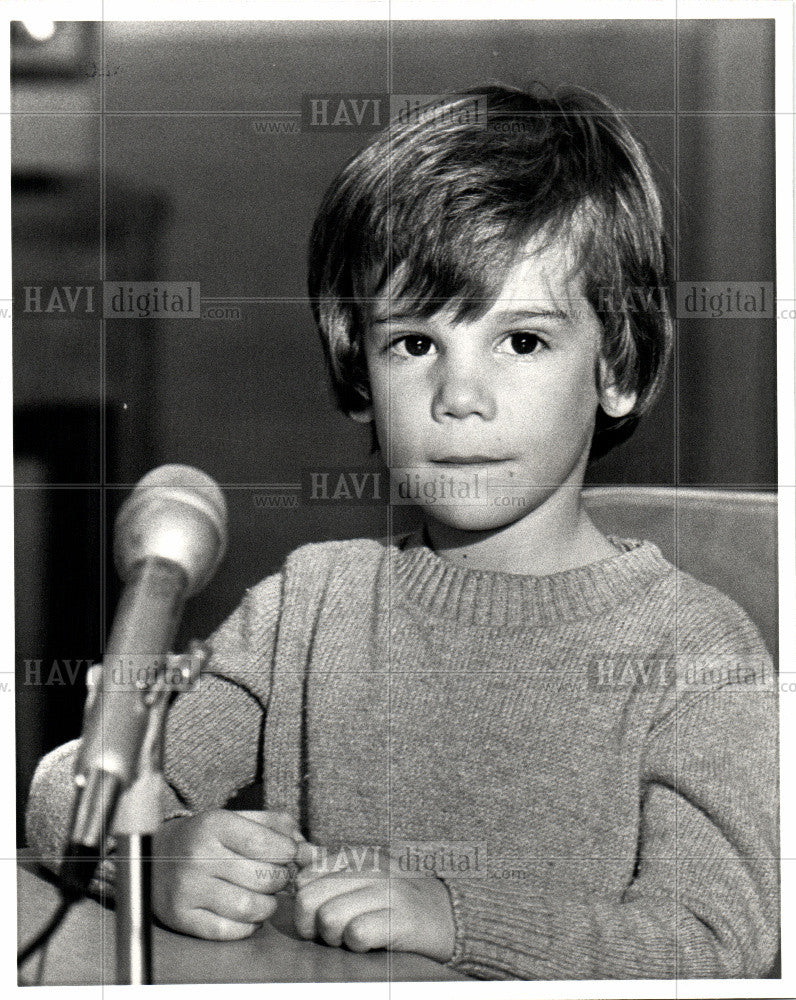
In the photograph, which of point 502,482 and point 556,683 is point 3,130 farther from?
point 556,683

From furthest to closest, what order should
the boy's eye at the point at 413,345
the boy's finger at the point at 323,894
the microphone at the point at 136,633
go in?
1. the boy's eye at the point at 413,345
2. the boy's finger at the point at 323,894
3. the microphone at the point at 136,633

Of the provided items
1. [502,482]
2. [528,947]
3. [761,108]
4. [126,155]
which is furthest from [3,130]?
[528,947]

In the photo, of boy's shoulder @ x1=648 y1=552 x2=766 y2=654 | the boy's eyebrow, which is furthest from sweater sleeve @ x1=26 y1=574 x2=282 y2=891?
boy's shoulder @ x1=648 y1=552 x2=766 y2=654

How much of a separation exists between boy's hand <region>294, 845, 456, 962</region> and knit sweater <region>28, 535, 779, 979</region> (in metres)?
0.05

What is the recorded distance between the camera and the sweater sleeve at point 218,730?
1.05m

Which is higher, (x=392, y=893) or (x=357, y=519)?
(x=357, y=519)

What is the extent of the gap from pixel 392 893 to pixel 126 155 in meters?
0.67

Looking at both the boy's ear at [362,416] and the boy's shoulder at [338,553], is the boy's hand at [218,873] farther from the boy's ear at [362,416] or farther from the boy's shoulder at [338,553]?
the boy's ear at [362,416]

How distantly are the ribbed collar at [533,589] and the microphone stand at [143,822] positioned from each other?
1.32ft

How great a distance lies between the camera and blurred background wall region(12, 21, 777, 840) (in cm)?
107

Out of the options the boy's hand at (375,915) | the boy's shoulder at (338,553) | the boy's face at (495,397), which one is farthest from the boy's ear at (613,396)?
the boy's hand at (375,915)

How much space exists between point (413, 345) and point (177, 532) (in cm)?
42

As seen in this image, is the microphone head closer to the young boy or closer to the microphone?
the microphone
